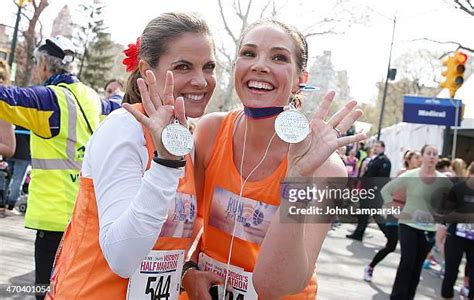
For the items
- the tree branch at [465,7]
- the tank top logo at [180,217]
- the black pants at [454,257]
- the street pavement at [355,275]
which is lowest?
the street pavement at [355,275]

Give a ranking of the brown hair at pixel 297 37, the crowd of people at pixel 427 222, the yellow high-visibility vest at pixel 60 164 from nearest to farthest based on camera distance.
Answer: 1. the brown hair at pixel 297 37
2. the yellow high-visibility vest at pixel 60 164
3. the crowd of people at pixel 427 222

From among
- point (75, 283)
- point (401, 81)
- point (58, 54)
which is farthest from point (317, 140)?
point (401, 81)

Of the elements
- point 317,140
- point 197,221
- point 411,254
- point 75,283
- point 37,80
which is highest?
point 37,80

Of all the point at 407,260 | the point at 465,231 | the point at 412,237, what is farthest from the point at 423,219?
the point at 465,231

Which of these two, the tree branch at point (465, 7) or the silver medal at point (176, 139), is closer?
the silver medal at point (176, 139)

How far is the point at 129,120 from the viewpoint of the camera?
1642mm

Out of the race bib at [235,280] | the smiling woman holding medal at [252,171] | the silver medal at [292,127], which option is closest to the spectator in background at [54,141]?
the smiling woman holding medal at [252,171]

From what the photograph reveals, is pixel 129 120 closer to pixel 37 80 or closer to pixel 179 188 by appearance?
pixel 179 188

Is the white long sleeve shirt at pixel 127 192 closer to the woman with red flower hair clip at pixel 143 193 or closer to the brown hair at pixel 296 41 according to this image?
the woman with red flower hair clip at pixel 143 193

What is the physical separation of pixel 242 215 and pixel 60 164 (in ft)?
5.87

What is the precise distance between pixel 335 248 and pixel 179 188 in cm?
859

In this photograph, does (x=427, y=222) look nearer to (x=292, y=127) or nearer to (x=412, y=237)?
(x=412, y=237)

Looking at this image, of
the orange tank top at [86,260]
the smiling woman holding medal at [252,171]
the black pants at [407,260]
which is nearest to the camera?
the orange tank top at [86,260]

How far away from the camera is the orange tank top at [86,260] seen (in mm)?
1581
